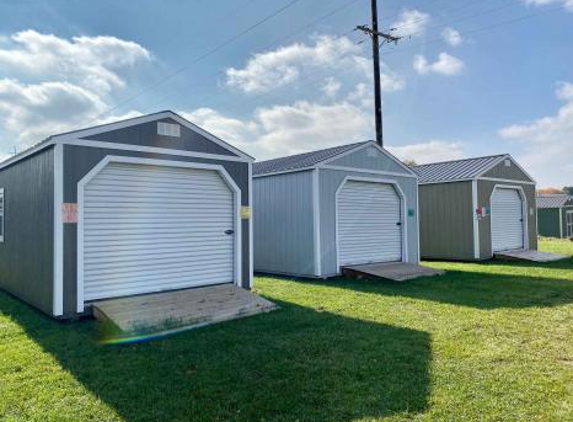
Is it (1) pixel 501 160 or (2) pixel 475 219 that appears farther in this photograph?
(1) pixel 501 160

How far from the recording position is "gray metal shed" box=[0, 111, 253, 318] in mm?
5426

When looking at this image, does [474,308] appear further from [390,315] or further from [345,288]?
[345,288]

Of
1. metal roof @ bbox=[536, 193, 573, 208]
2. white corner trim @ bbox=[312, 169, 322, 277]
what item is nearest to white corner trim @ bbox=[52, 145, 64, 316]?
white corner trim @ bbox=[312, 169, 322, 277]

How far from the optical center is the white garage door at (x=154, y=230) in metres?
5.77

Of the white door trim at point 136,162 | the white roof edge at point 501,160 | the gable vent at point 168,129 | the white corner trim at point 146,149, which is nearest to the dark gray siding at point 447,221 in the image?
the white roof edge at point 501,160

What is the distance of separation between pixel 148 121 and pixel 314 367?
4539 millimetres

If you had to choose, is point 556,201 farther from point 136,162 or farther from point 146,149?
point 136,162

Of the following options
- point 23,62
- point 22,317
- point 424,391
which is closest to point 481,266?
point 424,391

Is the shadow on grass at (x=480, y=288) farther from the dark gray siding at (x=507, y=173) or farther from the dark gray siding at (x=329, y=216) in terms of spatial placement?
the dark gray siding at (x=507, y=173)

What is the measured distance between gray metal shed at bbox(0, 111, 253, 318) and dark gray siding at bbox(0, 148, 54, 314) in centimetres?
2

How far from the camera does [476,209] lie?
1210 cm

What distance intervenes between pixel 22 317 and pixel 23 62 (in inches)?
296

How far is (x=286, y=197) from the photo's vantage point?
966 centimetres

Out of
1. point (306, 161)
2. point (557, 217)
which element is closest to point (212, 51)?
point (306, 161)
